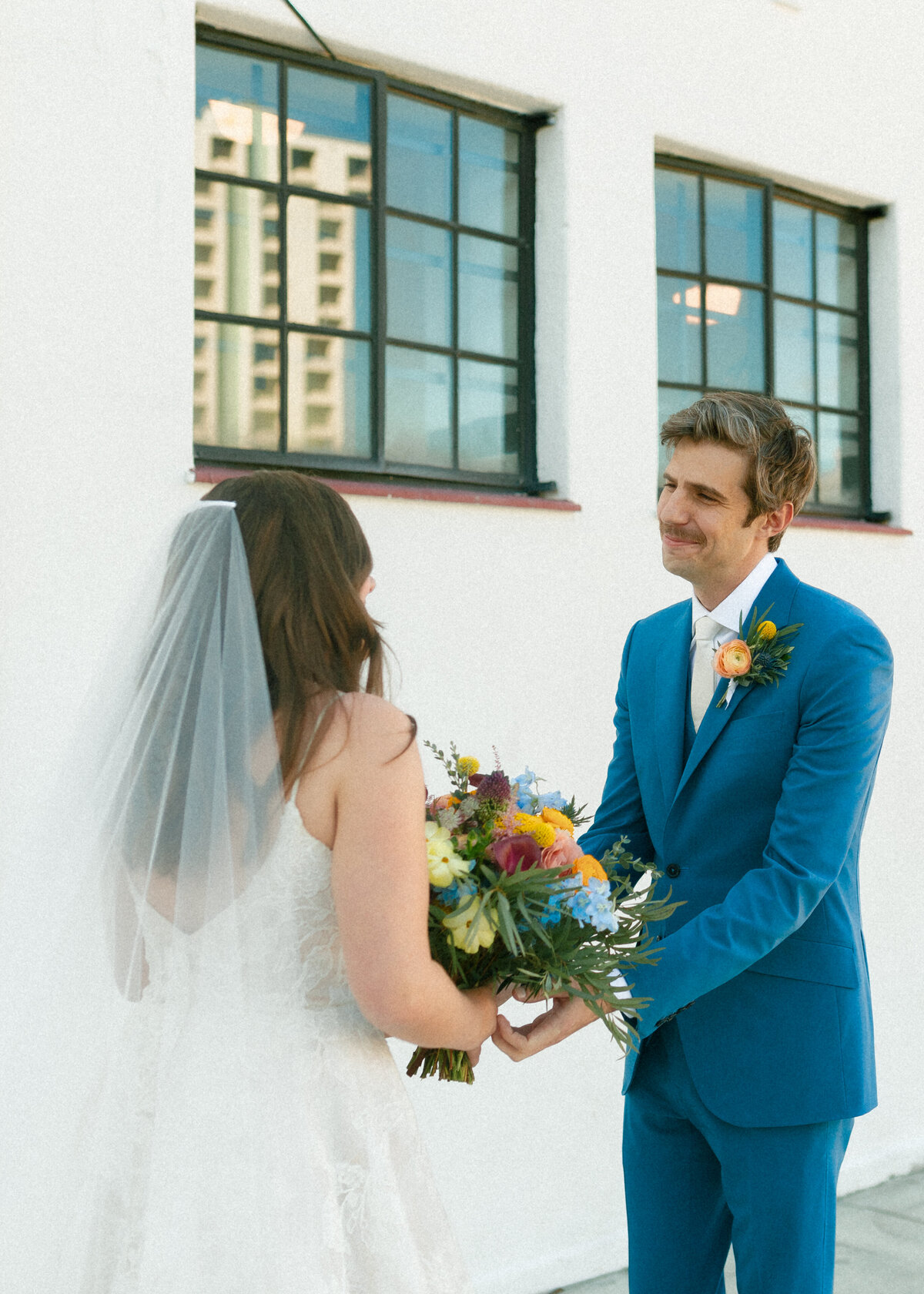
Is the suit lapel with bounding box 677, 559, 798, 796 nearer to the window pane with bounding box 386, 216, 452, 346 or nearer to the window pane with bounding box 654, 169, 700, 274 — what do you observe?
the window pane with bounding box 386, 216, 452, 346

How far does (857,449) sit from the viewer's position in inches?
199

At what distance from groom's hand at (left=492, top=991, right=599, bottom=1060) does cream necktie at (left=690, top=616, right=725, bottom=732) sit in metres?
0.61

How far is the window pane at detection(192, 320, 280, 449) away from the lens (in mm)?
3430

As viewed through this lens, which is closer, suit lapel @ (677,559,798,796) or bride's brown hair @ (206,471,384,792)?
bride's brown hair @ (206,471,384,792)

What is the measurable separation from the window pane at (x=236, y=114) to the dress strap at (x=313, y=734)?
7.27 ft

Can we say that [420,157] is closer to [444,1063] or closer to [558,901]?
[558,901]

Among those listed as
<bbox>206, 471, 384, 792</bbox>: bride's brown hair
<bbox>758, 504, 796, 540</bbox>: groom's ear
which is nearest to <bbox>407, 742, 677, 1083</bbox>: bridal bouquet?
<bbox>206, 471, 384, 792</bbox>: bride's brown hair

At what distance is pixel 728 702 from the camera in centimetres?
234

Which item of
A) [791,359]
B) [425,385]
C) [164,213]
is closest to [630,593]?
[425,385]

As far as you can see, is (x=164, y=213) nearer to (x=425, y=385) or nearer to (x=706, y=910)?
(x=425, y=385)

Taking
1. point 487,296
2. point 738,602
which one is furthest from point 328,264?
point 738,602

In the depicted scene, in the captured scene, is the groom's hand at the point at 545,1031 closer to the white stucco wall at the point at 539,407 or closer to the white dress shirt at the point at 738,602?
the white dress shirt at the point at 738,602

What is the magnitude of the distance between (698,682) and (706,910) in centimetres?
47

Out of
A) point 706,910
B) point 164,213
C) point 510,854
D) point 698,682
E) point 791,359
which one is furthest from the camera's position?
point 791,359
